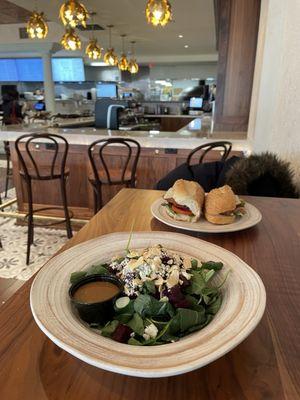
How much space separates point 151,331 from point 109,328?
3.0 inches

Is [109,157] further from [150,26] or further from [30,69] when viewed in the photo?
[30,69]

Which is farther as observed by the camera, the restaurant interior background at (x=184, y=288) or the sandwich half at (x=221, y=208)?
the sandwich half at (x=221, y=208)

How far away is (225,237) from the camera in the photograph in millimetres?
962

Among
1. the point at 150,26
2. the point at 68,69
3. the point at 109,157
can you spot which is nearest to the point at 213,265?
the point at 109,157

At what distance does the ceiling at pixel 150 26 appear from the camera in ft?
14.1

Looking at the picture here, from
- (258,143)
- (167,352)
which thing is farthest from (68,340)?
(258,143)

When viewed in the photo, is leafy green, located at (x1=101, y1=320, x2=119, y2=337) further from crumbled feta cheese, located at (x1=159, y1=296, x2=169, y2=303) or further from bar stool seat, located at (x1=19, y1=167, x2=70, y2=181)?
bar stool seat, located at (x1=19, y1=167, x2=70, y2=181)

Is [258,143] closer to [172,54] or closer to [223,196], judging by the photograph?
[223,196]

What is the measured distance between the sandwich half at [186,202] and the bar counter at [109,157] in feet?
6.72

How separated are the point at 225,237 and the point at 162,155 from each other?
230 centimetres

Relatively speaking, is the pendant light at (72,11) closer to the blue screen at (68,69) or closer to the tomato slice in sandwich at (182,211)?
the tomato slice in sandwich at (182,211)

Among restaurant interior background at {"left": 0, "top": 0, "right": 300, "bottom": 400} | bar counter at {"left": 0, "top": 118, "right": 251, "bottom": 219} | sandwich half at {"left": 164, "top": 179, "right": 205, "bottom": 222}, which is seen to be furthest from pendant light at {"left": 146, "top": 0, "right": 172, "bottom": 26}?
sandwich half at {"left": 164, "top": 179, "right": 205, "bottom": 222}

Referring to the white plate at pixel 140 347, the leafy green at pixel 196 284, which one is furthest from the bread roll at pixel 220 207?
the leafy green at pixel 196 284

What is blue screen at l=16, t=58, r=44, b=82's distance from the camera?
395 inches
